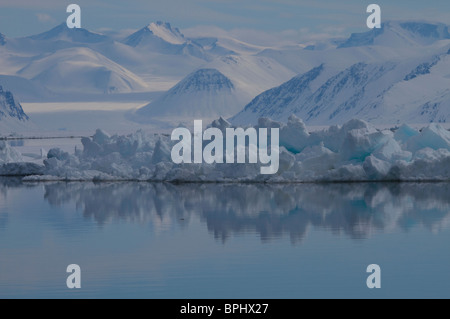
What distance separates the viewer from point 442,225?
61.0 ft

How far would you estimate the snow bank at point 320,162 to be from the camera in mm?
30859

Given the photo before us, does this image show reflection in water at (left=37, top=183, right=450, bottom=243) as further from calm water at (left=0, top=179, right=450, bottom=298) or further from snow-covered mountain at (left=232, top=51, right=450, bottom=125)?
snow-covered mountain at (left=232, top=51, right=450, bottom=125)

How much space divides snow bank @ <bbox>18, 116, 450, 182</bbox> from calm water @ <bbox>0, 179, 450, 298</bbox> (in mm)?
3614

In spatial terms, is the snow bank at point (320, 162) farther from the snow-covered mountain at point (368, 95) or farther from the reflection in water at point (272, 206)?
the snow-covered mountain at point (368, 95)

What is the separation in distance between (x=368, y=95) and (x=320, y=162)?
12269 centimetres

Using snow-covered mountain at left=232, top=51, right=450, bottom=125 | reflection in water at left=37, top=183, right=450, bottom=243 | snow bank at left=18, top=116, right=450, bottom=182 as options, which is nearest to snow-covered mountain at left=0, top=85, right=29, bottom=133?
snow-covered mountain at left=232, top=51, right=450, bottom=125

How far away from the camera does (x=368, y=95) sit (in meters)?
153

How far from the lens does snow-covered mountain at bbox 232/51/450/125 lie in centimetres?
12950

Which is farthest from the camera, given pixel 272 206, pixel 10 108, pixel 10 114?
pixel 10 108

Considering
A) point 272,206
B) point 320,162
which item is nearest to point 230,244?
point 272,206

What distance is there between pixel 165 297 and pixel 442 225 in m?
8.20

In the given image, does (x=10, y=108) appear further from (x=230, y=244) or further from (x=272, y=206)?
(x=230, y=244)
